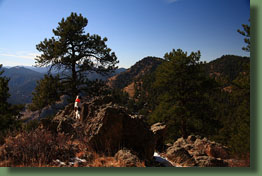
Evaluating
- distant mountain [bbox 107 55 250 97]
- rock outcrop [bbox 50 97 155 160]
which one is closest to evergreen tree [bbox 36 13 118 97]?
distant mountain [bbox 107 55 250 97]

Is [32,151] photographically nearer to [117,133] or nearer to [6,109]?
[117,133]

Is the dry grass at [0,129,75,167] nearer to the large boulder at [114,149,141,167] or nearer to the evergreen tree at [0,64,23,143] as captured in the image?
the large boulder at [114,149,141,167]

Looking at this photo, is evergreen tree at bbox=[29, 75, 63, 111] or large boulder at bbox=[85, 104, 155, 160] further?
evergreen tree at bbox=[29, 75, 63, 111]

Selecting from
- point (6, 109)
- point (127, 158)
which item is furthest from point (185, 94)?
point (6, 109)

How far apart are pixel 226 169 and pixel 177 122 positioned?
9942 mm

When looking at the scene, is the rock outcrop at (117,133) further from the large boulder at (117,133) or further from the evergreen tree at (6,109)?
the evergreen tree at (6,109)

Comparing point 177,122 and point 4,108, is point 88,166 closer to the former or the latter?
point 177,122

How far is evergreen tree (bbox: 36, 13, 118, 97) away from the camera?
37.5 feet

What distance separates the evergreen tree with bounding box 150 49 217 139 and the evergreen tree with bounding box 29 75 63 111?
24.6ft

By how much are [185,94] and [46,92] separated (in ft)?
31.1

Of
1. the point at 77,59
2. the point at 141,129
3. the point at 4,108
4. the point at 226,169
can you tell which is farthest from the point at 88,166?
the point at 4,108

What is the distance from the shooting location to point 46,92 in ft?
37.4

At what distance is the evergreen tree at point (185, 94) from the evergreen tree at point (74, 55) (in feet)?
14.7

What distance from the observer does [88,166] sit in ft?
13.6
